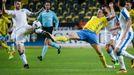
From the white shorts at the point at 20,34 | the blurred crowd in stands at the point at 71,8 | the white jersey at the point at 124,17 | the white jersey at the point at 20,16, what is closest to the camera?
the white jersey at the point at 124,17

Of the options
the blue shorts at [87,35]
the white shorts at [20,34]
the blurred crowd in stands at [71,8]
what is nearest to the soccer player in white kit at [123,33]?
the blue shorts at [87,35]

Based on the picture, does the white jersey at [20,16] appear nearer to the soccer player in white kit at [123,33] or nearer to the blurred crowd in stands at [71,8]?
the soccer player in white kit at [123,33]

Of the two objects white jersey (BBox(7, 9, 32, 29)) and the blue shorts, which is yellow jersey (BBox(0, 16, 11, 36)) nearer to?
white jersey (BBox(7, 9, 32, 29))

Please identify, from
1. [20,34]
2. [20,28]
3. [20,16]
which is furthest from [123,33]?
[20,16]

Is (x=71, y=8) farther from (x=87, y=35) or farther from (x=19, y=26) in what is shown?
(x=87, y=35)

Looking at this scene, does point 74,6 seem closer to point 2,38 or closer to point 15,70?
point 2,38

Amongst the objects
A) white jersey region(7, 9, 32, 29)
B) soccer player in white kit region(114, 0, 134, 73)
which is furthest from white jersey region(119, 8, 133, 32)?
white jersey region(7, 9, 32, 29)

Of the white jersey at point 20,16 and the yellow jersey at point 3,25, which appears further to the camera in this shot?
the yellow jersey at point 3,25

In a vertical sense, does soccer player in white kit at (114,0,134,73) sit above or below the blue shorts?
above

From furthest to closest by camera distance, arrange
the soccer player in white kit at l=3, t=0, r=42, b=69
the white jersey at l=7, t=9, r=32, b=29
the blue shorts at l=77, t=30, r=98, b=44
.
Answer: the white jersey at l=7, t=9, r=32, b=29
the soccer player in white kit at l=3, t=0, r=42, b=69
the blue shorts at l=77, t=30, r=98, b=44

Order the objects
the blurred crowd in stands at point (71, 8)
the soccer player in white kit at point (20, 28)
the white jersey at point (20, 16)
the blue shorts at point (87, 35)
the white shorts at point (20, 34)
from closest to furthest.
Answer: the blue shorts at point (87, 35)
the soccer player in white kit at point (20, 28)
the white shorts at point (20, 34)
the white jersey at point (20, 16)
the blurred crowd in stands at point (71, 8)

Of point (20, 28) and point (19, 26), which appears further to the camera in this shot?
point (19, 26)

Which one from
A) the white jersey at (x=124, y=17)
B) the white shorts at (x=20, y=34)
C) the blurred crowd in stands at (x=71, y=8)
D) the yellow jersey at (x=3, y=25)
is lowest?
the blurred crowd in stands at (x=71, y=8)

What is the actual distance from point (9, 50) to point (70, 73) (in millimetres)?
10538
